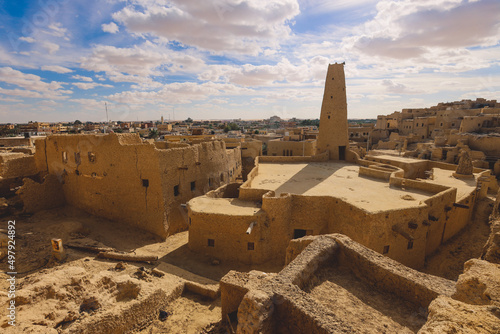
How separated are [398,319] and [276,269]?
715cm

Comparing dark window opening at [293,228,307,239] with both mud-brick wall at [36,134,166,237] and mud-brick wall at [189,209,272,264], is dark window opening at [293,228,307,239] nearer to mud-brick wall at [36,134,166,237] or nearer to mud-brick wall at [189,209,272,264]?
mud-brick wall at [189,209,272,264]

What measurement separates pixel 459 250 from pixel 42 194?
72.8 feet

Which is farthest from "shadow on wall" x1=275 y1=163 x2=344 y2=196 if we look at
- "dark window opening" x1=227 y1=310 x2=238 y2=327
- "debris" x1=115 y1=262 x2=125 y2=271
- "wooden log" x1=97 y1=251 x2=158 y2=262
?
"debris" x1=115 y1=262 x2=125 y2=271

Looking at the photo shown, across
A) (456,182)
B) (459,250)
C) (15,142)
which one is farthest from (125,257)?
(15,142)

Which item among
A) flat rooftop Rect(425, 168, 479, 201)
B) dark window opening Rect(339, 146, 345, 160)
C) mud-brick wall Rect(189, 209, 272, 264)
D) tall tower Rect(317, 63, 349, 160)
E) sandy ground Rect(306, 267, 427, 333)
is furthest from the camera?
A: dark window opening Rect(339, 146, 345, 160)

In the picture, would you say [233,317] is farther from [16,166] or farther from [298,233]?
[16,166]

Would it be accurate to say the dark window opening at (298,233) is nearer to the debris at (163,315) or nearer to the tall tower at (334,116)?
the debris at (163,315)

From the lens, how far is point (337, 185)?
45.6ft

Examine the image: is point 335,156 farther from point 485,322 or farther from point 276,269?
point 485,322

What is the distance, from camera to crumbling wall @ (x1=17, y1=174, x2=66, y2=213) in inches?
535

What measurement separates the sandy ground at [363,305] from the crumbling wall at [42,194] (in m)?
15.7

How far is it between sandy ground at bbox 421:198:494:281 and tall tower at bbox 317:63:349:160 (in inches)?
372

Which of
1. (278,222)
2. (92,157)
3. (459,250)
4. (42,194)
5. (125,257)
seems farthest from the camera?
(42,194)

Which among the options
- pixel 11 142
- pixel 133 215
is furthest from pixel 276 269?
pixel 11 142
